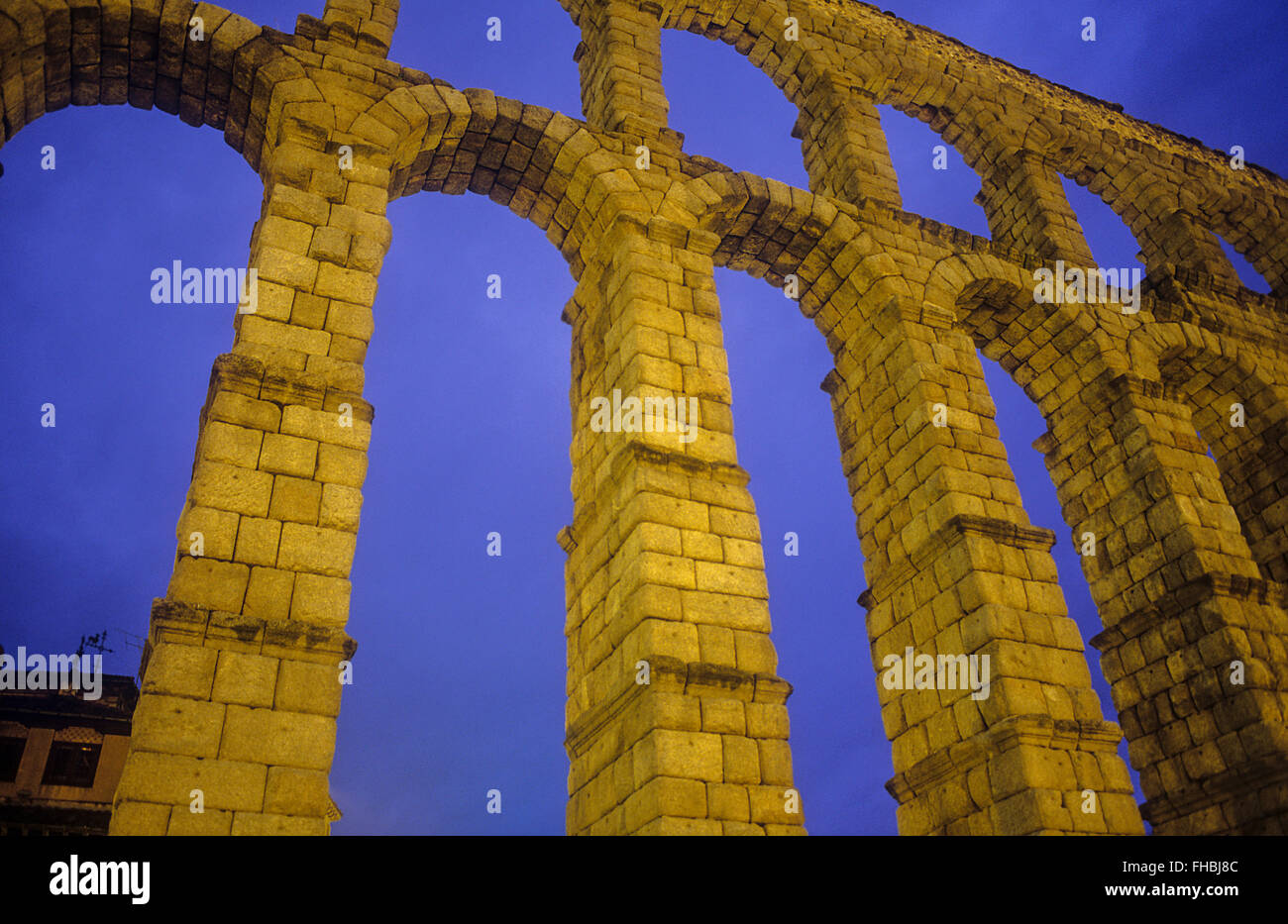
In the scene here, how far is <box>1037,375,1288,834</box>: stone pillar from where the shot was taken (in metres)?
8.53

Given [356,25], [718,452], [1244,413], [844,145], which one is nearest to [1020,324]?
[844,145]

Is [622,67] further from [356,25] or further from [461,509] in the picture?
[461,509]

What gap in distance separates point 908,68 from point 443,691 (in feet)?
302

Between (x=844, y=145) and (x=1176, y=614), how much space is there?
758 centimetres

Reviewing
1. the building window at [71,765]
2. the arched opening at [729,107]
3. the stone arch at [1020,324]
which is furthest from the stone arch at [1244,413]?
the arched opening at [729,107]

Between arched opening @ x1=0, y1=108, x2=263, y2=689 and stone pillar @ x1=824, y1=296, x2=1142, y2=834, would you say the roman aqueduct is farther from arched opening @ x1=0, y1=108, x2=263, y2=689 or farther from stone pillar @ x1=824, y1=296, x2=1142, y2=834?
arched opening @ x1=0, y1=108, x2=263, y2=689

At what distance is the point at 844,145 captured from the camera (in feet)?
40.1

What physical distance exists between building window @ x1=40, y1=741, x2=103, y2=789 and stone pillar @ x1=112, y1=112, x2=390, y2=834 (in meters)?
22.1

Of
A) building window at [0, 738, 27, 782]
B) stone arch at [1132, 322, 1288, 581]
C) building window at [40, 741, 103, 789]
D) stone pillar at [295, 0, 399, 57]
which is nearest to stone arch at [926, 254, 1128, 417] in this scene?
stone arch at [1132, 322, 1288, 581]

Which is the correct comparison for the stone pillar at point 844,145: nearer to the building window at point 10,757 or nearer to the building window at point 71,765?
the building window at point 71,765

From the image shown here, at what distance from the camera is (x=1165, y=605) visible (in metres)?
9.71

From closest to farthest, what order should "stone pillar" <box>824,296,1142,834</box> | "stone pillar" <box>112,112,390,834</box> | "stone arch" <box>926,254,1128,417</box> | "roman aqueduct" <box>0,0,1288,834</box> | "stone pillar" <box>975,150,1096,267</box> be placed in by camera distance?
"stone pillar" <box>112,112,390,834</box>, "roman aqueduct" <box>0,0,1288,834</box>, "stone pillar" <box>824,296,1142,834</box>, "stone arch" <box>926,254,1128,417</box>, "stone pillar" <box>975,150,1096,267</box>

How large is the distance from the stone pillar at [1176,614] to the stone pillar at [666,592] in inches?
208


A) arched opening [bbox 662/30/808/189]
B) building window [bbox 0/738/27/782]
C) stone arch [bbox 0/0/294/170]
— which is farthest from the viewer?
arched opening [bbox 662/30/808/189]
